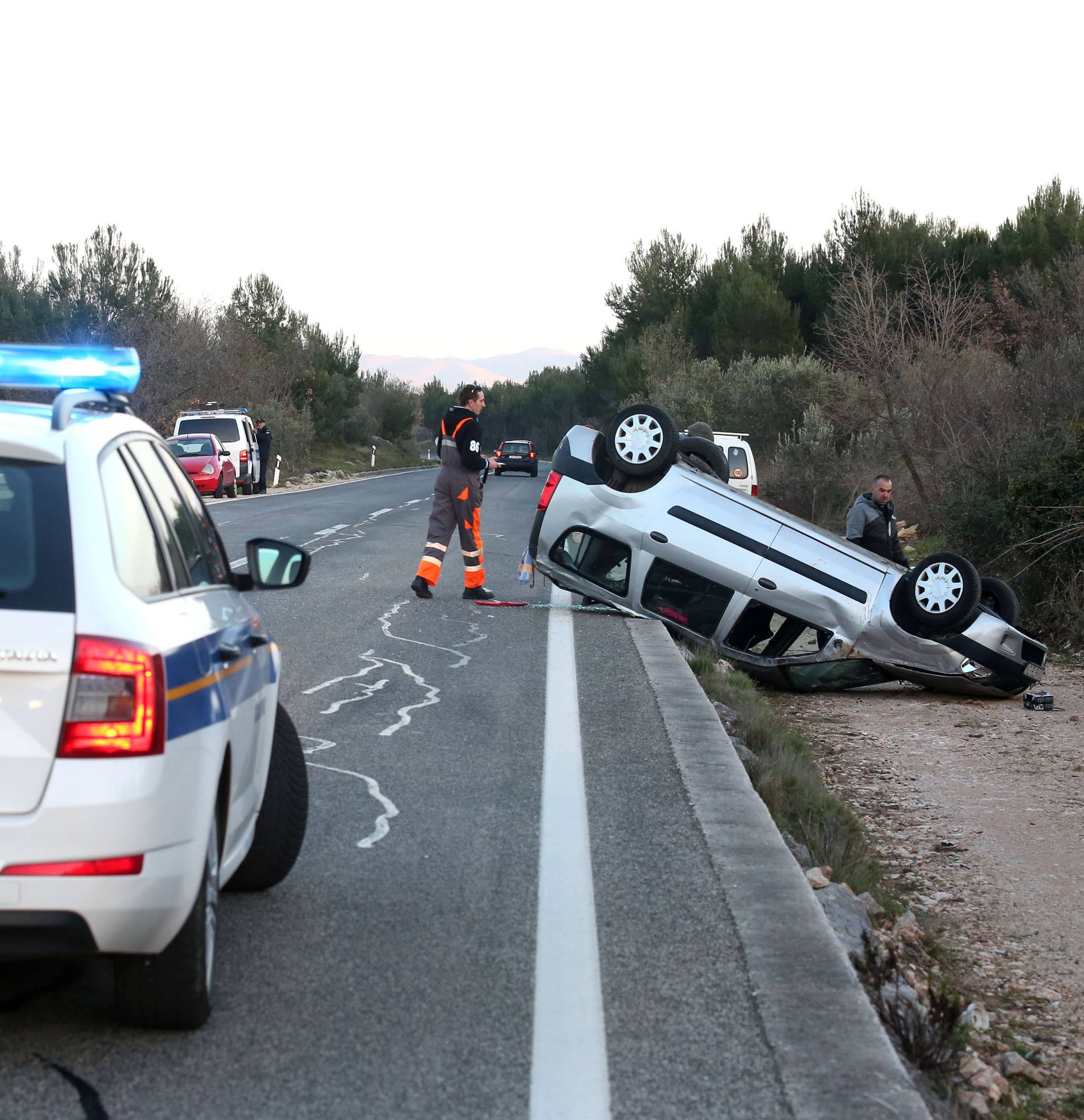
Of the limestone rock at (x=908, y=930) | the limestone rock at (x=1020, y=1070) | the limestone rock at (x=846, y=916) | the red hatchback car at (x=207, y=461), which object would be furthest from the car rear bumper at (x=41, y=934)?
the red hatchback car at (x=207, y=461)

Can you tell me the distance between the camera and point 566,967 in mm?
4242

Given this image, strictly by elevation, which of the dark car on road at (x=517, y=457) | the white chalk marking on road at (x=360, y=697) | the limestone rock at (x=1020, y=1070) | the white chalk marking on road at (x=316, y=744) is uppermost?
the white chalk marking on road at (x=316, y=744)

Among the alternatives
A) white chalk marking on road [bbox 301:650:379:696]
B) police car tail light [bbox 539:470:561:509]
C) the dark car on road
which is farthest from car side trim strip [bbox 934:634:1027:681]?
the dark car on road

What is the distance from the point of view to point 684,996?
4.02 metres

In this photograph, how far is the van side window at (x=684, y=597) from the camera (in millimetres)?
12000

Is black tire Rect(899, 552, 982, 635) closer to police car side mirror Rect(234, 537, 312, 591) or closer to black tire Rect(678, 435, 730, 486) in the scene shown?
black tire Rect(678, 435, 730, 486)

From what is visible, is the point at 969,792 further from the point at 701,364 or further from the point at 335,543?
the point at 701,364

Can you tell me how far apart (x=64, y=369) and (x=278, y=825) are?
5.03 feet

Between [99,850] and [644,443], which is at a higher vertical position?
[644,443]

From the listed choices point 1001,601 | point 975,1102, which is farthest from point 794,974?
point 1001,601

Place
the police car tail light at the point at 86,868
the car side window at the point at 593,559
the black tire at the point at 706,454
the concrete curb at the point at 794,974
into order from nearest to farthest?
the police car tail light at the point at 86,868, the concrete curb at the point at 794,974, the car side window at the point at 593,559, the black tire at the point at 706,454

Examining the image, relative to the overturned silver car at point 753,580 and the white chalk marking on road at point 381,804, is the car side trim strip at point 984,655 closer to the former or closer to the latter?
the overturned silver car at point 753,580

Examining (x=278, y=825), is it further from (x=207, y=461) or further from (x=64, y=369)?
(x=207, y=461)

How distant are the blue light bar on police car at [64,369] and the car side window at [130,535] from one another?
0.68 meters
